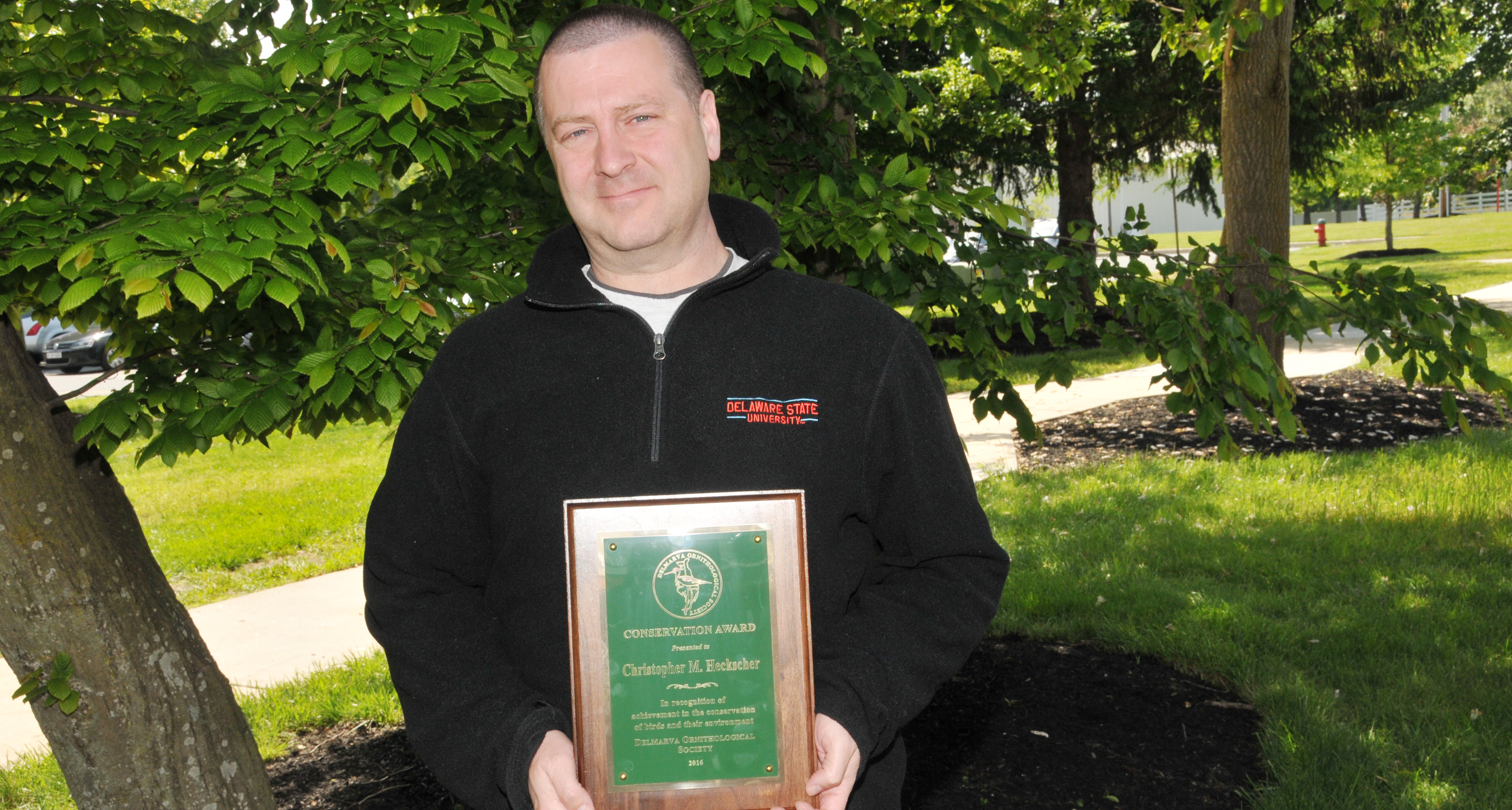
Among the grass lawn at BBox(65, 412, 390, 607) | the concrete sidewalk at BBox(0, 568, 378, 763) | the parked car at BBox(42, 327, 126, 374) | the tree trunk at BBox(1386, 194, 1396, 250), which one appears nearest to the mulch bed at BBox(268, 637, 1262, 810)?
the concrete sidewalk at BBox(0, 568, 378, 763)

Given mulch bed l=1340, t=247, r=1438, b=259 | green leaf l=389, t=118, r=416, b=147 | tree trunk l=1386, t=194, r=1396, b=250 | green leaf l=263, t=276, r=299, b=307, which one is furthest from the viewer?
tree trunk l=1386, t=194, r=1396, b=250

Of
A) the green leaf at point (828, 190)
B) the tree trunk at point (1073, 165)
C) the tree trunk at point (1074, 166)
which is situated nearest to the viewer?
the green leaf at point (828, 190)

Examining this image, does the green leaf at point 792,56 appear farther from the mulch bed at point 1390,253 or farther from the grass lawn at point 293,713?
the mulch bed at point 1390,253

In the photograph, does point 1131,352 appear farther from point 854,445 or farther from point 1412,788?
point 854,445

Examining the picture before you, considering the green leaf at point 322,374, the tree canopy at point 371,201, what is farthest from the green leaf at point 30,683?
the green leaf at point 322,374

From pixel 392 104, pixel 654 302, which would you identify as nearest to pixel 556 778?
pixel 654 302

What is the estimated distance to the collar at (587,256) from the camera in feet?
5.88

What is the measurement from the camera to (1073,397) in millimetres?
10938

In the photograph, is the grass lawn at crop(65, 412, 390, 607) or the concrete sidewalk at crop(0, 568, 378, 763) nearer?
the concrete sidewalk at crop(0, 568, 378, 763)

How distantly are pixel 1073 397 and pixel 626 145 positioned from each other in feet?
32.0

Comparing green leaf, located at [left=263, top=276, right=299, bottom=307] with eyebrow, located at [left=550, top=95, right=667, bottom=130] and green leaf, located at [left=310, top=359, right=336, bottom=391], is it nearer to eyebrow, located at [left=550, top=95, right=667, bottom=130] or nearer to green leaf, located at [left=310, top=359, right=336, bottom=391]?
green leaf, located at [left=310, top=359, right=336, bottom=391]

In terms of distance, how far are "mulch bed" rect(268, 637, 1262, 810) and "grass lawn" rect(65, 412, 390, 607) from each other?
1593mm

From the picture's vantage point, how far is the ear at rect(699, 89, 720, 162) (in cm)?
189

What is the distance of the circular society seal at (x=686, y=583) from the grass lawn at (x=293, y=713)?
3381 millimetres
